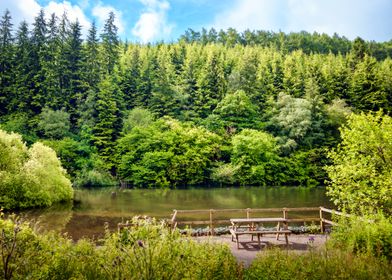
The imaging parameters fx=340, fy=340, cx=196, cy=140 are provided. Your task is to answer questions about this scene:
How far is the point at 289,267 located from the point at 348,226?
4.92 m

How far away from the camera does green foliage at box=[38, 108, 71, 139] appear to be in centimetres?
4503

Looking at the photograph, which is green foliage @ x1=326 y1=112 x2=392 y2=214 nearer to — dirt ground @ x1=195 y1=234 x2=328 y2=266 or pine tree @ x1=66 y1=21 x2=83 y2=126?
dirt ground @ x1=195 y1=234 x2=328 y2=266

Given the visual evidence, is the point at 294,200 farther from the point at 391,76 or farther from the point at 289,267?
the point at 391,76

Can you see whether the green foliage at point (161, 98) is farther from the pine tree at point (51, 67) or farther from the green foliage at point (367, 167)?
the green foliage at point (367, 167)

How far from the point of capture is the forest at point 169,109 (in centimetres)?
4372

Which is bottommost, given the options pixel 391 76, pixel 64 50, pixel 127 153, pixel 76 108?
pixel 127 153

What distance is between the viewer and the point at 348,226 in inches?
425

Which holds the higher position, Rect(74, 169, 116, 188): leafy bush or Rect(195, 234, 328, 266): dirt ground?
Rect(74, 169, 116, 188): leafy bush

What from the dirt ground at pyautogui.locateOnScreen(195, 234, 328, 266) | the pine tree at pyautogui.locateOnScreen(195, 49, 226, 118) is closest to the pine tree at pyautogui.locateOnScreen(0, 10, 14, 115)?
the pine tree at pyautogui.locateOnScreen(195, 49, 226, 118)

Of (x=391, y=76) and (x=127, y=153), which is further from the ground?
(x=391, y=76)

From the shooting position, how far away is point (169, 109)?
2023 inches

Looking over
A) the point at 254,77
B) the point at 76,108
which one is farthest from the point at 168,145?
the point at 254,77

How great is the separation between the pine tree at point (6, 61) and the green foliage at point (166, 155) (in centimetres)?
1913

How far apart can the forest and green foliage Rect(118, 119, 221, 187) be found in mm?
146
